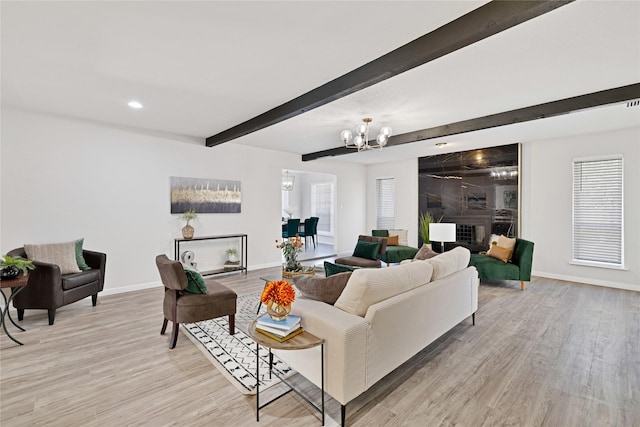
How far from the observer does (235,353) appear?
2682 mm

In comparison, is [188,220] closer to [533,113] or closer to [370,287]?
[370,287]

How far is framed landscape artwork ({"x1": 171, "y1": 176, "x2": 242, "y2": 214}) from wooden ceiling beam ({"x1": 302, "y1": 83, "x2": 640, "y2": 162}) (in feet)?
10.0

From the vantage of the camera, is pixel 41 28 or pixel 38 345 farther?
pixel 38 345

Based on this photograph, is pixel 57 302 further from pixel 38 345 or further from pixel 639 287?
→ pixel 639 287

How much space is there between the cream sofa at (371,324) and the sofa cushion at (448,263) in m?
0.02

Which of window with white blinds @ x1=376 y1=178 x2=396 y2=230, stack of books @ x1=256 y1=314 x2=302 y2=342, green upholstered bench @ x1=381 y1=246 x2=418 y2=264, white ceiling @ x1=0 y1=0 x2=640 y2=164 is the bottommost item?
green upholstered bench @ x1=381 y1=246 x2=418 y2=264

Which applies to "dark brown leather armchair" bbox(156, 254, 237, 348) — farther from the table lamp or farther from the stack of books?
the table lamp

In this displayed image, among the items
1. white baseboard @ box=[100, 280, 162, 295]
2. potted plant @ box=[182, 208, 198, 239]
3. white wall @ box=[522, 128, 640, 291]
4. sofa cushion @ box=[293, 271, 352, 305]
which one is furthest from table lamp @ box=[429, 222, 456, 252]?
white baseboard @ box=[100, 280, 162, 295]

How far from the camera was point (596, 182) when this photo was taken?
16.6 ft

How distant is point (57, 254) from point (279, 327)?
3.44m

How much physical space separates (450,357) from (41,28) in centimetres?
405

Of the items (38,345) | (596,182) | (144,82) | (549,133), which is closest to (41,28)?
(144,82)

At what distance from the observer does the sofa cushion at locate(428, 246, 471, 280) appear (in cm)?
271

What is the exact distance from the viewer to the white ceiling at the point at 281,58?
1873 mm
